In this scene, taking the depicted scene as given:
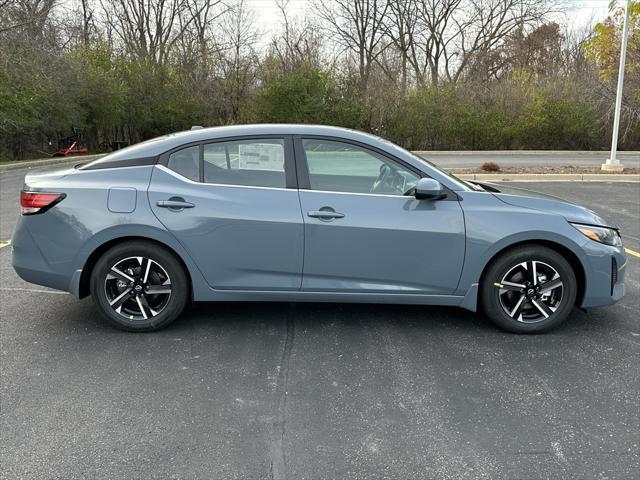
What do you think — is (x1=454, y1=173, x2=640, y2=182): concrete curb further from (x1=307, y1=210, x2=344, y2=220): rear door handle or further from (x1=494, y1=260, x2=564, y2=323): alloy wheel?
(x1=307, y1=210, x2=344, y2=220): rear door handle

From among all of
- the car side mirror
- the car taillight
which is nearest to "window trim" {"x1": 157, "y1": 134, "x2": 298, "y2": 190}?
the car taillight

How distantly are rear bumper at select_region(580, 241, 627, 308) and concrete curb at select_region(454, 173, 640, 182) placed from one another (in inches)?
425

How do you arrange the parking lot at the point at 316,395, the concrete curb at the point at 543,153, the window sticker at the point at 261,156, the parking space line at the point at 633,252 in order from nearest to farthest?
the parking lot at the point at 316,395
the window sticker at the point at 261,156
the parking space line at the point at 633,252
the concrete curb at the point at 543,153

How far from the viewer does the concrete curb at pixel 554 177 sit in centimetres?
1459

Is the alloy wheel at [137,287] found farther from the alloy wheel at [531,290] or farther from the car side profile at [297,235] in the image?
the alloy wheel at [531,290]

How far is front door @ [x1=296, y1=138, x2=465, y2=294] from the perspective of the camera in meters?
3.83

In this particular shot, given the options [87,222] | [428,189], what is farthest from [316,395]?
[87,222]

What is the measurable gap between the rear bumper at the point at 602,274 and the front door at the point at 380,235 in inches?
37.8

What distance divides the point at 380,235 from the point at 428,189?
1.52 ft

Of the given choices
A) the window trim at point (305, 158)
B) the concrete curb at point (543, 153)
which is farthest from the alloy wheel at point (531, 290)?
the concrete curb at point (543, 153)

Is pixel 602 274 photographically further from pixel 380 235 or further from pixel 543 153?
pixel 543 153

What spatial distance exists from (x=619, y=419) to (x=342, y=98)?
26.1m

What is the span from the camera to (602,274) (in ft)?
12.9

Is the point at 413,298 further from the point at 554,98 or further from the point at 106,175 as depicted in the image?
the point at 554,98
